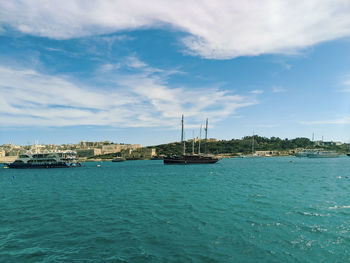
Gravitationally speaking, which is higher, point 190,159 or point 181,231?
point 181,231

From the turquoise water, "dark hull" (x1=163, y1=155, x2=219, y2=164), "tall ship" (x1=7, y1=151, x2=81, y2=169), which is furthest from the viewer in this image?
"dark hull" (x1=163, y1=155, x2=219, y2=164)

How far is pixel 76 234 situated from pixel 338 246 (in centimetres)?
1588

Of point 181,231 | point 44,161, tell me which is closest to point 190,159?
point 44,161

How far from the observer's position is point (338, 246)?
13289 mm

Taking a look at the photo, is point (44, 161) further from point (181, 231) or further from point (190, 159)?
point (181, 231)

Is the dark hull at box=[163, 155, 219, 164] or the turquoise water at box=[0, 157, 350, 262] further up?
the turquoise water at box=[0, 157, 350, 262]

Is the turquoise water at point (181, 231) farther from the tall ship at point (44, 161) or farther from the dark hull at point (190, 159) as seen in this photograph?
the dark hull at point (190, 159)

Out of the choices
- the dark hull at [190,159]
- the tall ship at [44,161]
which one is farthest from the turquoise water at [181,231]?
the dark hull at [190,159]

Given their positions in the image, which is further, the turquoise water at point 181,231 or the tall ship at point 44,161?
the tall ship at point 44,161

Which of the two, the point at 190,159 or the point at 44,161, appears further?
the point at 190,159

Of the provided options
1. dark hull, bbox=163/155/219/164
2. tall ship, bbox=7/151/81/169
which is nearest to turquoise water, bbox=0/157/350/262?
tall ship, bbox=7/151/81/169

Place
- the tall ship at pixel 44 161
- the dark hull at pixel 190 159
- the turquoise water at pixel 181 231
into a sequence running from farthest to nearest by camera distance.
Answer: the dark hull at pixel 190 159 < the tall ship at pixel 44 161 < the turquoise water at pixel 181 231

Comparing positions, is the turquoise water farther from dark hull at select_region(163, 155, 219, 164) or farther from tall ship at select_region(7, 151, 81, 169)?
dark hull at select_region(163, 155, 219, 164)

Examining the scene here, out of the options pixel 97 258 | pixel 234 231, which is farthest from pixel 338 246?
pixel 97 258
